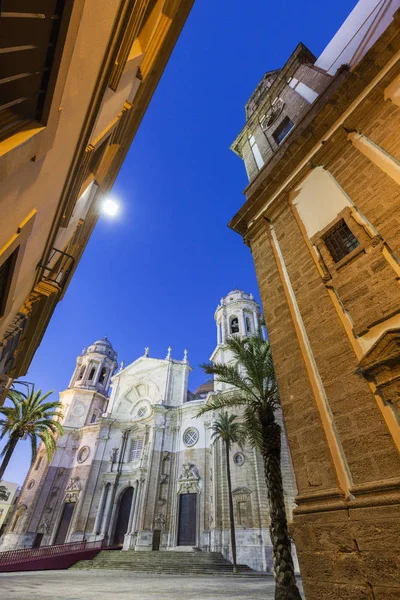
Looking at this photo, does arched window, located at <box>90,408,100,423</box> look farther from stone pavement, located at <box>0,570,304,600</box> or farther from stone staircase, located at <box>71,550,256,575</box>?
stone pavement, located at <box>0,570,304,600</box>

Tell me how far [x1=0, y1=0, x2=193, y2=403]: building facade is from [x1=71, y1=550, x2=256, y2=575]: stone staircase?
18011 millimetres

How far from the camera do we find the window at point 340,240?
19.6 feet

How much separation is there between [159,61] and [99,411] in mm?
40639

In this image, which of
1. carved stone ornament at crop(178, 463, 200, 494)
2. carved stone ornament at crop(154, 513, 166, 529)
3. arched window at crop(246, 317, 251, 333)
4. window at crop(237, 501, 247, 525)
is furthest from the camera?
arched window at crop(246, 317, 251, 333)

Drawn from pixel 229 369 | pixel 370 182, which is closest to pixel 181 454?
pixel 229 369

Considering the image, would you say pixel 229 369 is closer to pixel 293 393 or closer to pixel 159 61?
pixel 293 393

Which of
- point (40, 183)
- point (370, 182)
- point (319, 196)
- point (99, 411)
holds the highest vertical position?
point (99, 411)

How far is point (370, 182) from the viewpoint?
19.5 feet

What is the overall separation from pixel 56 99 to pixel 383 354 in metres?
5.56

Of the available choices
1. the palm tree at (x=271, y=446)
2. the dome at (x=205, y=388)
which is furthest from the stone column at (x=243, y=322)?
the palm tree at (x=271, y=446)

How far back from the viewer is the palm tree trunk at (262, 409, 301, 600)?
283 inches

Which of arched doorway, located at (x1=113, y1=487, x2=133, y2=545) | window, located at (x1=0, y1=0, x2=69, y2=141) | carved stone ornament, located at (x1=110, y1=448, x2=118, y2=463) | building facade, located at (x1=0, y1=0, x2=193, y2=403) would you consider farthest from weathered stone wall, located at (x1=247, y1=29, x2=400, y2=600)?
carved stone ornament, located at (x1=110, y1=448, x2=118, y2=463)

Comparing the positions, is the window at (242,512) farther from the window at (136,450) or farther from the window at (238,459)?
the window at (136,450)

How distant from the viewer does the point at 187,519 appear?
2569 centimetres
